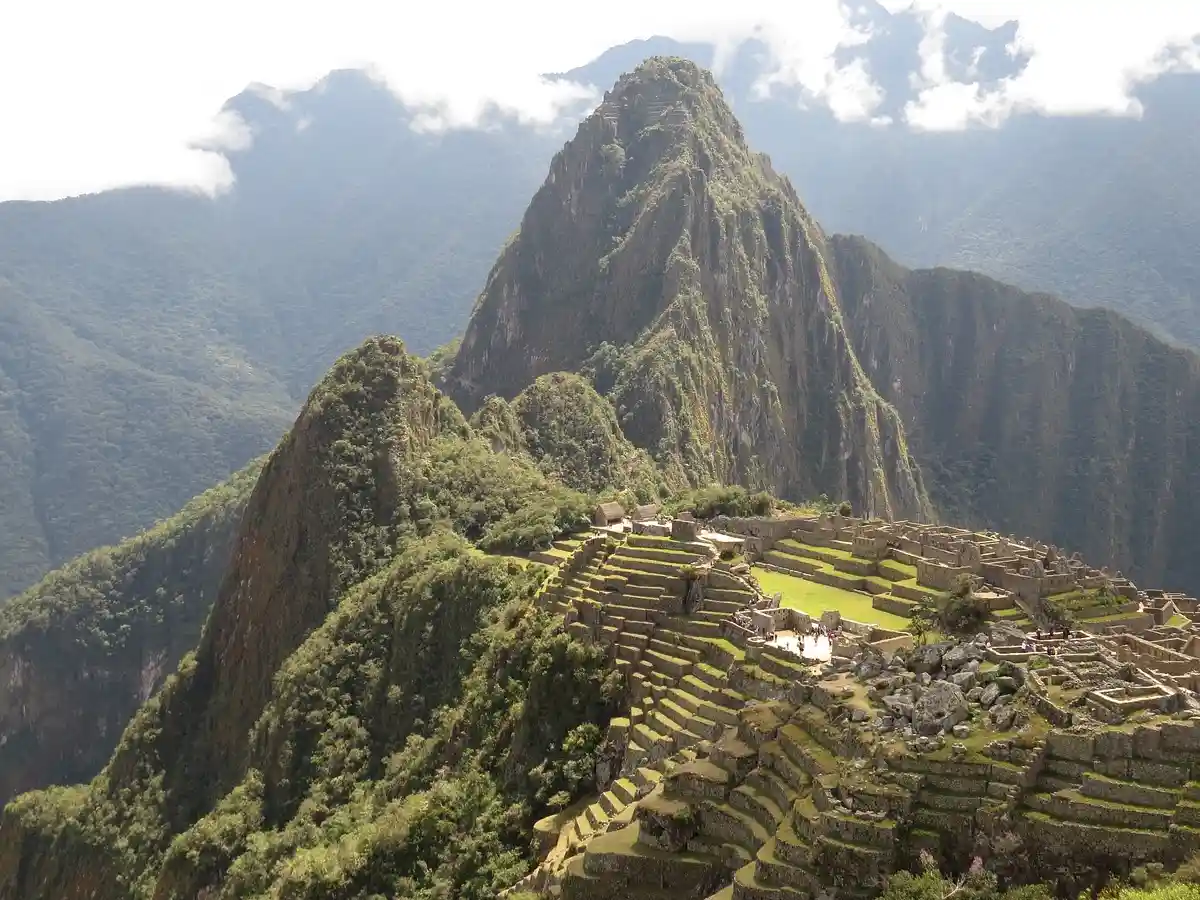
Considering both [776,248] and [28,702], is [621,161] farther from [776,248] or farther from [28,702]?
[28,702]

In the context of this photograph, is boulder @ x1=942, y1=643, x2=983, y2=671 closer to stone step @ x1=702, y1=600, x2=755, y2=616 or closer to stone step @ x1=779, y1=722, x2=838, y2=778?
stone step @ x1=779, y1=722, x2=838, y2=778

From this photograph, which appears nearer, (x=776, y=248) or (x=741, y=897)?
(x=741, y=897)

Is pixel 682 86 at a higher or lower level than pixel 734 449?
higher

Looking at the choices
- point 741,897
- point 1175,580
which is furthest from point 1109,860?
point 1175,580

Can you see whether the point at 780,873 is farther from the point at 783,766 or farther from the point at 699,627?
the point at 699,627

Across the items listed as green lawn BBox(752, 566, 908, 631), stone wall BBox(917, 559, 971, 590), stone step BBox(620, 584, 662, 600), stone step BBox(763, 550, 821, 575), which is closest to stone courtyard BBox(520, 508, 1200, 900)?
stone step BBox(620, 584, 662, 600)
